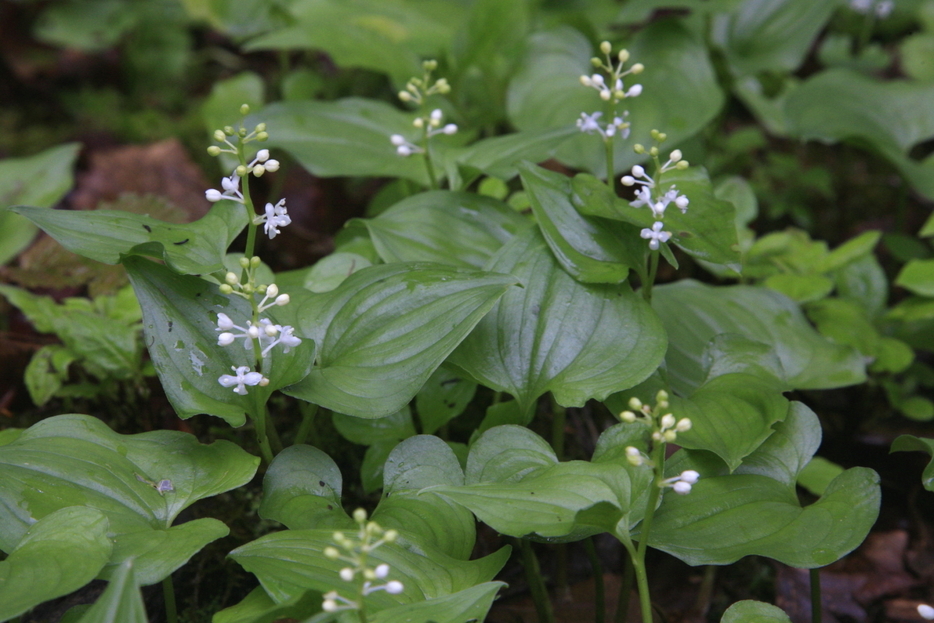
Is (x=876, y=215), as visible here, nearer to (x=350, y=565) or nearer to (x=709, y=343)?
(x=709, y=343)

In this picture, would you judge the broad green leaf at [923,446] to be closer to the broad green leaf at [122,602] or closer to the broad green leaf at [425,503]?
the broad green leaf at [425,503]

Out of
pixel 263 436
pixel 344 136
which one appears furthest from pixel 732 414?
pixel 344 136

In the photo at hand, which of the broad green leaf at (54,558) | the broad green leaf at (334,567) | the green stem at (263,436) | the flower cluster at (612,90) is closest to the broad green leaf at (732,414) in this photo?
the broad green leaf at (334,567)

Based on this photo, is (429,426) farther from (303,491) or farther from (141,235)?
(141,235)

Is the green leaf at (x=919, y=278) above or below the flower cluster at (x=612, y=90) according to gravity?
below

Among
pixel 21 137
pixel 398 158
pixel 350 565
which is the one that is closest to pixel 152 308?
pixel 350 565

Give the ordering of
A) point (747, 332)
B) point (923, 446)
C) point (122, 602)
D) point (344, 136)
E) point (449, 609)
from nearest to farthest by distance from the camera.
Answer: point (122, 602) → point (449, 609) → point (923, 446) → point (747, 332) → point (344, 136)
